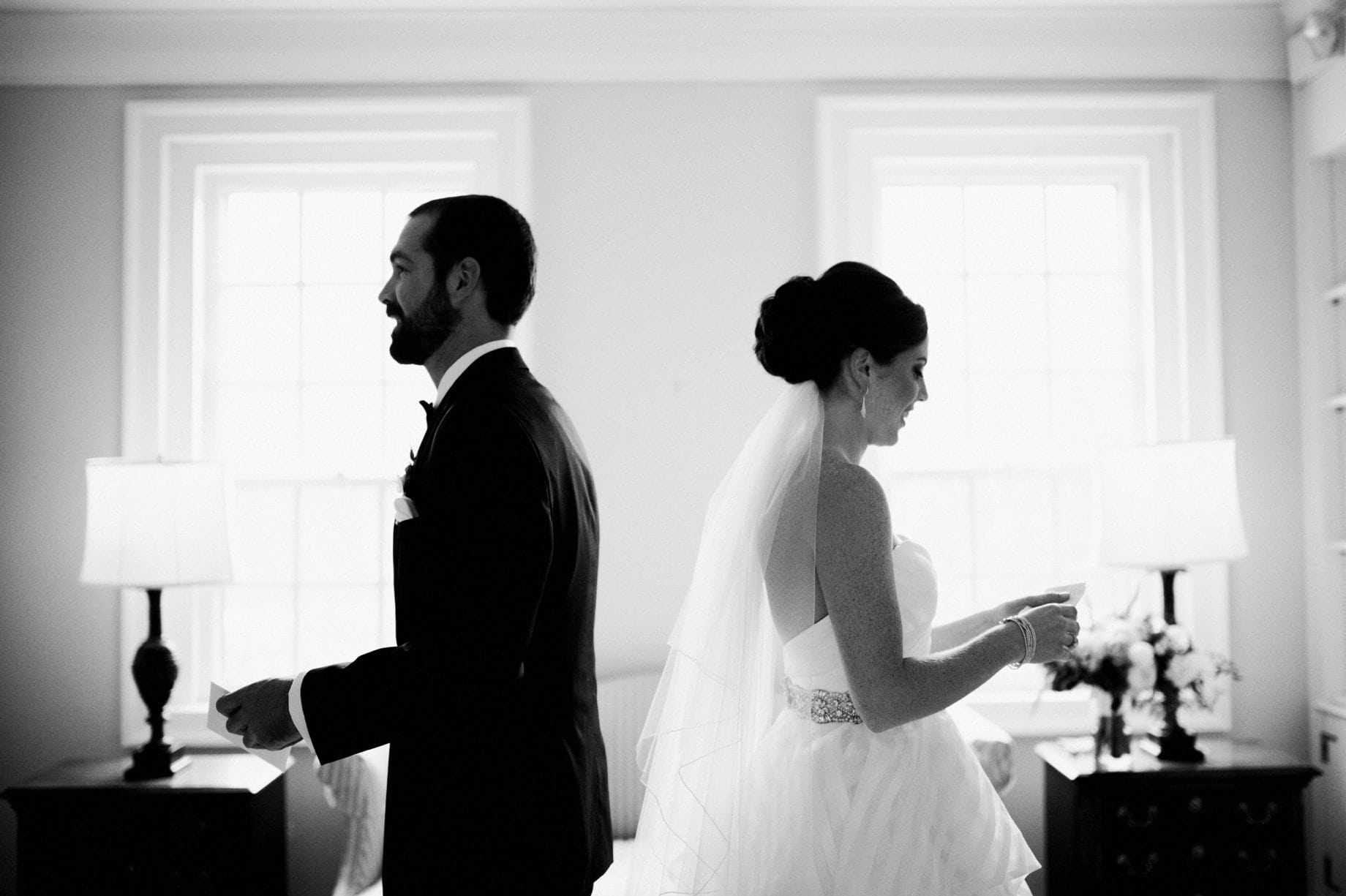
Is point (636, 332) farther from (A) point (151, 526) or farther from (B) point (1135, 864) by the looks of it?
(B) point (1135, 864)

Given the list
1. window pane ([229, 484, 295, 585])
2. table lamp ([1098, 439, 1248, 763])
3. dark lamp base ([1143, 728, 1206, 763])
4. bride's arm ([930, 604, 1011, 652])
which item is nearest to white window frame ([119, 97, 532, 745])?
window pane ([229, 484, 295, 585])

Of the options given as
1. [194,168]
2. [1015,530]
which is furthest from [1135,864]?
[194,168]

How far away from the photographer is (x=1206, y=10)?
3.59 m

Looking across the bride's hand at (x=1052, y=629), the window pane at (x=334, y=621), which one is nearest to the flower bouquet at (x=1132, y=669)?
the bride's hand at (x=1052, y=629)

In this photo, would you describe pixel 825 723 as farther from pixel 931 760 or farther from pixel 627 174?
pixel 627 174

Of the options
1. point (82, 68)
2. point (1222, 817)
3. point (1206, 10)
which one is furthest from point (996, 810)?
point (82, 68)

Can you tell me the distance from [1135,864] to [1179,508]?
1.02m

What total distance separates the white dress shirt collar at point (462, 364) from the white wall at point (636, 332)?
173 cm

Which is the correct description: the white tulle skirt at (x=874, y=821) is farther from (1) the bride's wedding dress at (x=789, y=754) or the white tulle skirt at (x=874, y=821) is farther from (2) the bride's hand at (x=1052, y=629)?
(2) the bride's hand at (x=1052, y=629)

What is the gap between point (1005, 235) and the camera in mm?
3758

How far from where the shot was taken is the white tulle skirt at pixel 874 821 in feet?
6.01

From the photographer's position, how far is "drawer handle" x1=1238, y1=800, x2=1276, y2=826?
294 cm

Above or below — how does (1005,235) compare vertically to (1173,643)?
above

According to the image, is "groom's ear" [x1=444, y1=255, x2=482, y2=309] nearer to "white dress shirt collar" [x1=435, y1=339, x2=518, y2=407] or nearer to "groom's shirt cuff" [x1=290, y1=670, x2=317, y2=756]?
"white dress shirt collar" [x1=435, y1=339, x2=518, y2=407]
